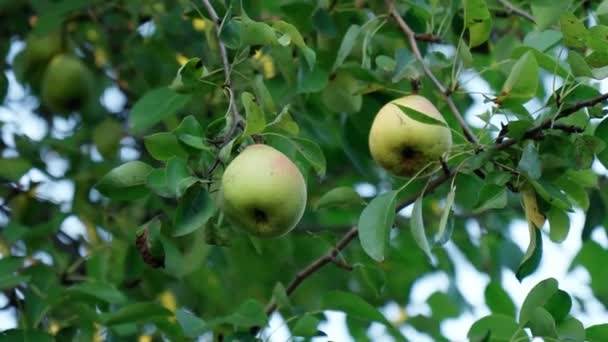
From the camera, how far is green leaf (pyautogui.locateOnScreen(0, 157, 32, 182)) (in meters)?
2.81

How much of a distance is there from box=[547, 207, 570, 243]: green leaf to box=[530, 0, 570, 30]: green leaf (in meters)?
0.29

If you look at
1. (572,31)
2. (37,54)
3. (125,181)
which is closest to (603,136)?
(572,31)

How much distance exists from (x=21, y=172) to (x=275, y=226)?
126 cm

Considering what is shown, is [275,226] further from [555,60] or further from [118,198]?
[555,60]

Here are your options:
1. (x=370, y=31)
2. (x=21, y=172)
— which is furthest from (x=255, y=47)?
(x=21, y=172)

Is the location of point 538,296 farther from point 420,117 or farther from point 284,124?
point 284,124

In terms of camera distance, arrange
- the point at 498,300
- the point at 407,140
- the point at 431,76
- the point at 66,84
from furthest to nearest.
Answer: the point at 66,84 → the point at 498,300 → the point at 431,76 → the point at 407,140

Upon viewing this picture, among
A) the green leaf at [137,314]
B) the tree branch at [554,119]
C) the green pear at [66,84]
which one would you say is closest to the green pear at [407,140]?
the tree branch at [554,119]

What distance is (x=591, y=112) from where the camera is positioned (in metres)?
1.84

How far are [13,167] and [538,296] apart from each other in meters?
1.39

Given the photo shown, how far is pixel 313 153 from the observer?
6.21 ft

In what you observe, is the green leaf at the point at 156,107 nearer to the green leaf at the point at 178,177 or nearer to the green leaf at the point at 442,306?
the green leaf at the point at 178,177

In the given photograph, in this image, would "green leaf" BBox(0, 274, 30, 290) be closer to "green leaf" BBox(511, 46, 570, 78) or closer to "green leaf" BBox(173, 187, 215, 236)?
"green leaf" BBox(173, 187, 215, 236)

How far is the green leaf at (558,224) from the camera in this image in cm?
193
